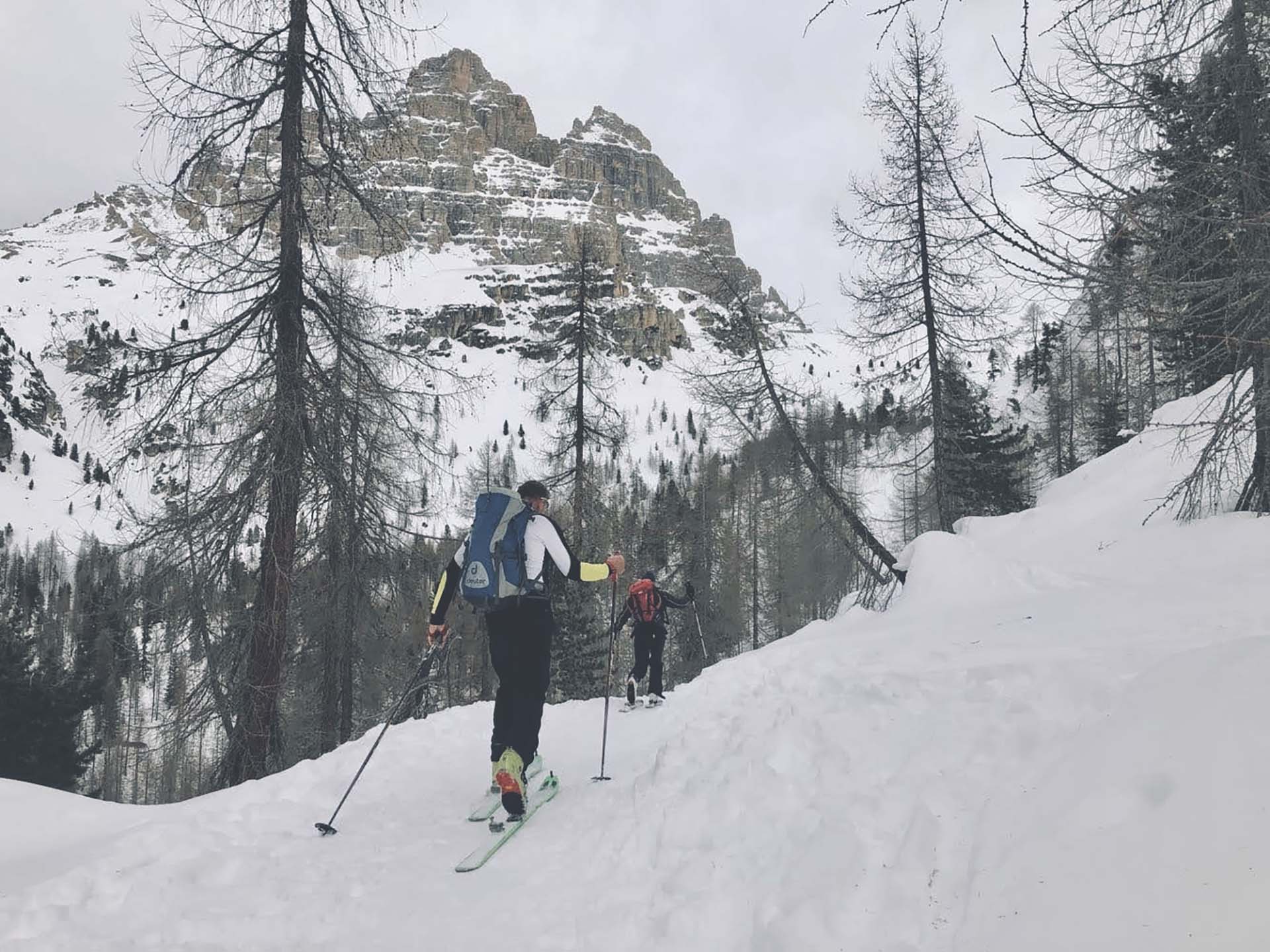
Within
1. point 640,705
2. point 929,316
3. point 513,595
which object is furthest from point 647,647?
point 929,316

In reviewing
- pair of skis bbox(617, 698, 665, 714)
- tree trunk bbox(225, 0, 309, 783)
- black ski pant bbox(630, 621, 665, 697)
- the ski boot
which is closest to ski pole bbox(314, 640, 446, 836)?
the ski boot

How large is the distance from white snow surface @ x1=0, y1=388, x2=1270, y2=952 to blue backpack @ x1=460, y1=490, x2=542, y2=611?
1599 millimetres

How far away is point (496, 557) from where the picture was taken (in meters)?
5.00

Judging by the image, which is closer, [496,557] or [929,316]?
[496,557]

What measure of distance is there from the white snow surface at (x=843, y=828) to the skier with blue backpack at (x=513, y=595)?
2.47 ft

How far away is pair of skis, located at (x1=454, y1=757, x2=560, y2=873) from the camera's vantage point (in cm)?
408

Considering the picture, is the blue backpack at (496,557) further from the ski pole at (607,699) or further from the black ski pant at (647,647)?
the black ski pant at (647,647)

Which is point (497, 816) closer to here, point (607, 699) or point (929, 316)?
point (607, 699)

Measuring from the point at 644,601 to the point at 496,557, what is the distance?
5904 millimetres

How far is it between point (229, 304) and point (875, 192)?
35.6ft

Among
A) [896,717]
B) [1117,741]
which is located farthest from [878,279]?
[1117,741]

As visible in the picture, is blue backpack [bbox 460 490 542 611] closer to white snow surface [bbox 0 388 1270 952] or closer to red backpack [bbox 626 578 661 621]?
white snow surface [bbox 0 388 1270 952]

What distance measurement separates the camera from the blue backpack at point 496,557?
4.98 meters

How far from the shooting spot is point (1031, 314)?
4535mm
